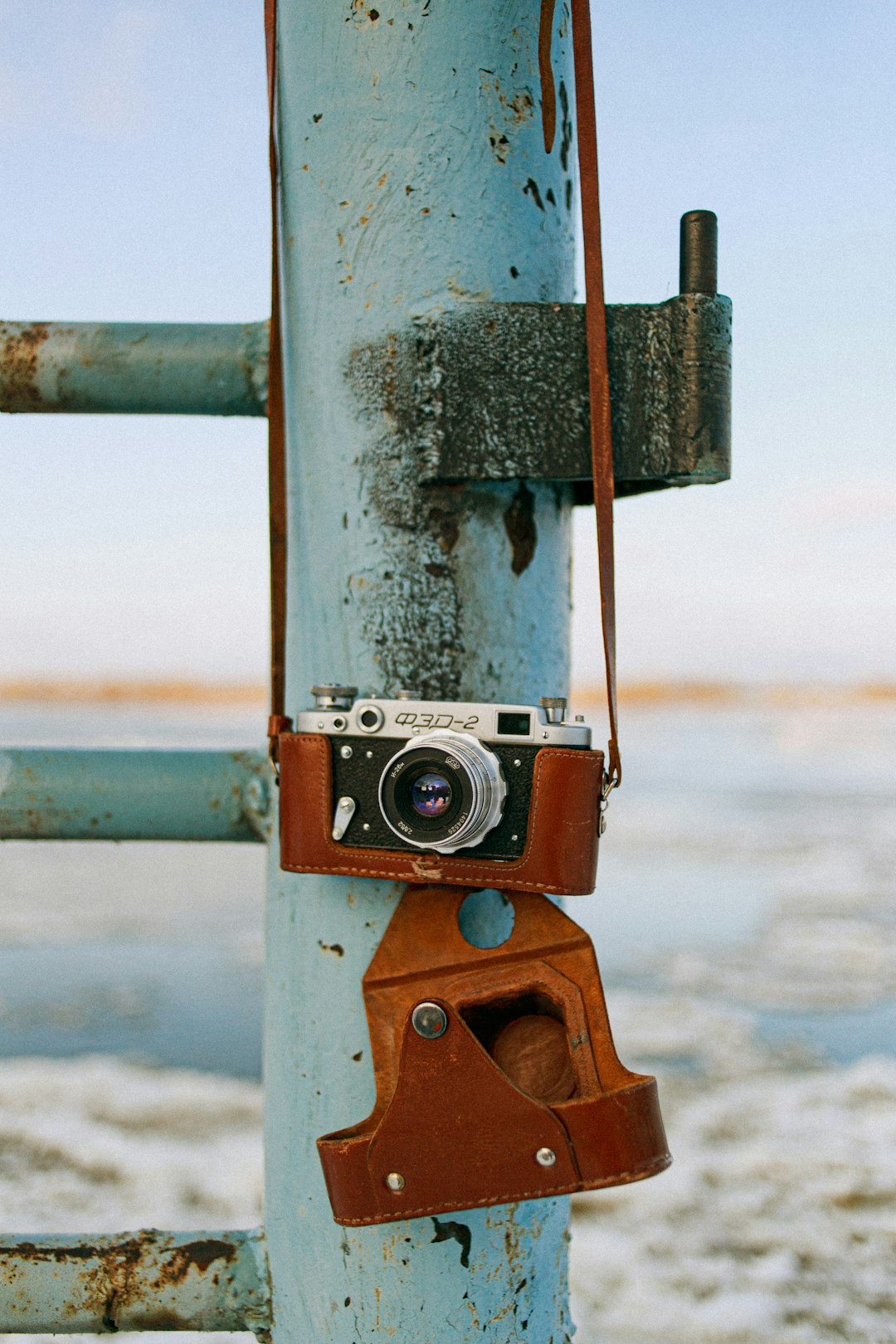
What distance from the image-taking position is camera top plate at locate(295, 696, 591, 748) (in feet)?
3.40

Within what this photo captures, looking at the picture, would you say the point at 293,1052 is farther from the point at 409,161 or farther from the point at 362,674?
the point at 409,161

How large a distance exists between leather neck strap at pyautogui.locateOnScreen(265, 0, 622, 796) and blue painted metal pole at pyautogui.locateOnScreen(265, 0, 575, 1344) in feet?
0.14

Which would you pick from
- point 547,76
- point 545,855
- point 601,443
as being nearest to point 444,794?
point 545,855

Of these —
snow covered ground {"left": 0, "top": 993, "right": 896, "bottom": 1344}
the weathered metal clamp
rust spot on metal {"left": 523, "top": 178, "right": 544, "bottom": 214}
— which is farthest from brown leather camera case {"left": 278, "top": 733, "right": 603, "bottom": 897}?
snow covered ground {"left": 0, "top": 993, "right": 896, "bottom": 1344}

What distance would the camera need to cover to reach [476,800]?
1.00 m

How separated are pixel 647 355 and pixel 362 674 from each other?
43 centimetres

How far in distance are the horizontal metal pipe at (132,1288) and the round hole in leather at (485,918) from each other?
42 cm

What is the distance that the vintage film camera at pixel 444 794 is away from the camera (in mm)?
1016

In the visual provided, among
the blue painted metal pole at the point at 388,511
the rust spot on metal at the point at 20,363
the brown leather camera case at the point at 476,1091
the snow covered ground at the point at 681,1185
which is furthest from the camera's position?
the snow covered ground at the point at 681,1185

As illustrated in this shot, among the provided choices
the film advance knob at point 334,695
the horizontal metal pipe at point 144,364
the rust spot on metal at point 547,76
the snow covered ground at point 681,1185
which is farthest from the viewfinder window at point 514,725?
the snow covered ground at point 681,1185

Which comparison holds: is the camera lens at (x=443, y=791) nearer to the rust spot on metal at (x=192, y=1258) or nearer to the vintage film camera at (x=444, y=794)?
the vintage film camera at (x=444, y=794)

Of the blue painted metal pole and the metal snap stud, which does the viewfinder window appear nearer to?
the blue painted metal pole

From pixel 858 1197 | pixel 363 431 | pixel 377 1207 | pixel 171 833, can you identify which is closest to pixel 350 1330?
pixel 377 1207

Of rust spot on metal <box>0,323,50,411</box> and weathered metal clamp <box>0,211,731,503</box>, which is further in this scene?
rust spot on metal <box>0,323,50,411</box>
